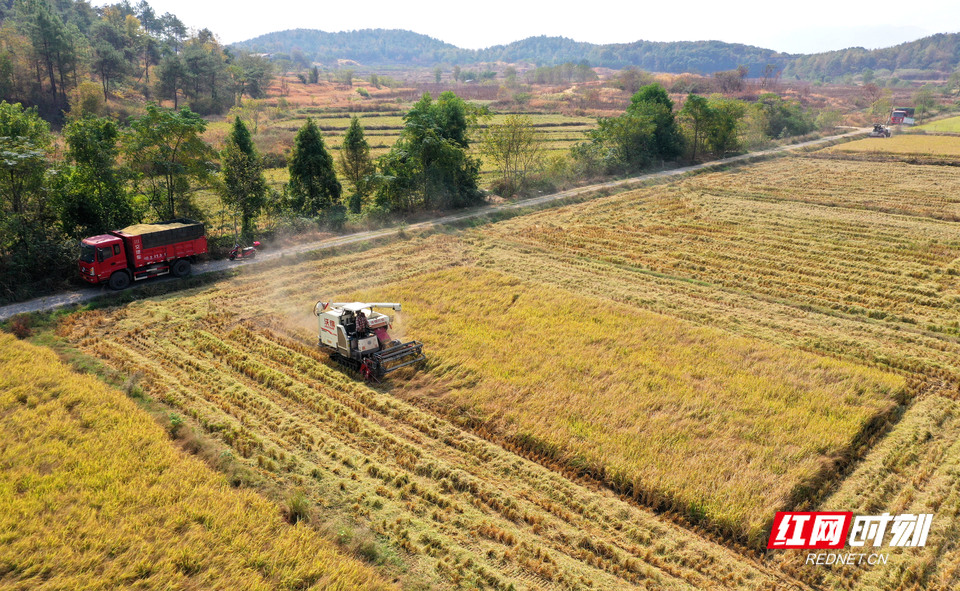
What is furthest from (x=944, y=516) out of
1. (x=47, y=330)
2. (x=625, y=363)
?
(x=47, y=330)

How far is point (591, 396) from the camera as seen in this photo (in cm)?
1622

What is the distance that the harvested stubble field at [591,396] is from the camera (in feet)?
37.1

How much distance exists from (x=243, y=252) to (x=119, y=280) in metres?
5.98

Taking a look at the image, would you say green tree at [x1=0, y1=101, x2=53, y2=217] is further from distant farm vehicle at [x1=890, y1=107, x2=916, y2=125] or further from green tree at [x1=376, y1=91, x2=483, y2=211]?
distant farm vehicle at [x1=890, y1=107, x2=916, y2=125]

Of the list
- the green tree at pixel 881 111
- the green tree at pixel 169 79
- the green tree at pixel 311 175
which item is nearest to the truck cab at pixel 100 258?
the green tree at pixel 311 175

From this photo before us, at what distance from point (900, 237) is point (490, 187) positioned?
1053 inches

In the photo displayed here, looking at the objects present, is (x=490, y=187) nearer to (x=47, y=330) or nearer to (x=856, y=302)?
(x=856, y=302)

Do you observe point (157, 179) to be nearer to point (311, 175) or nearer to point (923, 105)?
point (311, 175)

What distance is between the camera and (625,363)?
59.8ft

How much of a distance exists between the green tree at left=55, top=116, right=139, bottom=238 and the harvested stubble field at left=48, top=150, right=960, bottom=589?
5.72 m

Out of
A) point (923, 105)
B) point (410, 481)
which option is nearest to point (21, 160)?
point (410, 481)

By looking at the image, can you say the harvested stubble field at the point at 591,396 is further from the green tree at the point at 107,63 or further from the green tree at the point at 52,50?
the green tree at the point at 107,63

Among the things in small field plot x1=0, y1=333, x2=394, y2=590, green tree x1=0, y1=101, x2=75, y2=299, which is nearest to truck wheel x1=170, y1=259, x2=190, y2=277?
green tree x1=0, y1=101, x2=75, y2=299

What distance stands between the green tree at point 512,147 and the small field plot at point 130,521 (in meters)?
33.2
